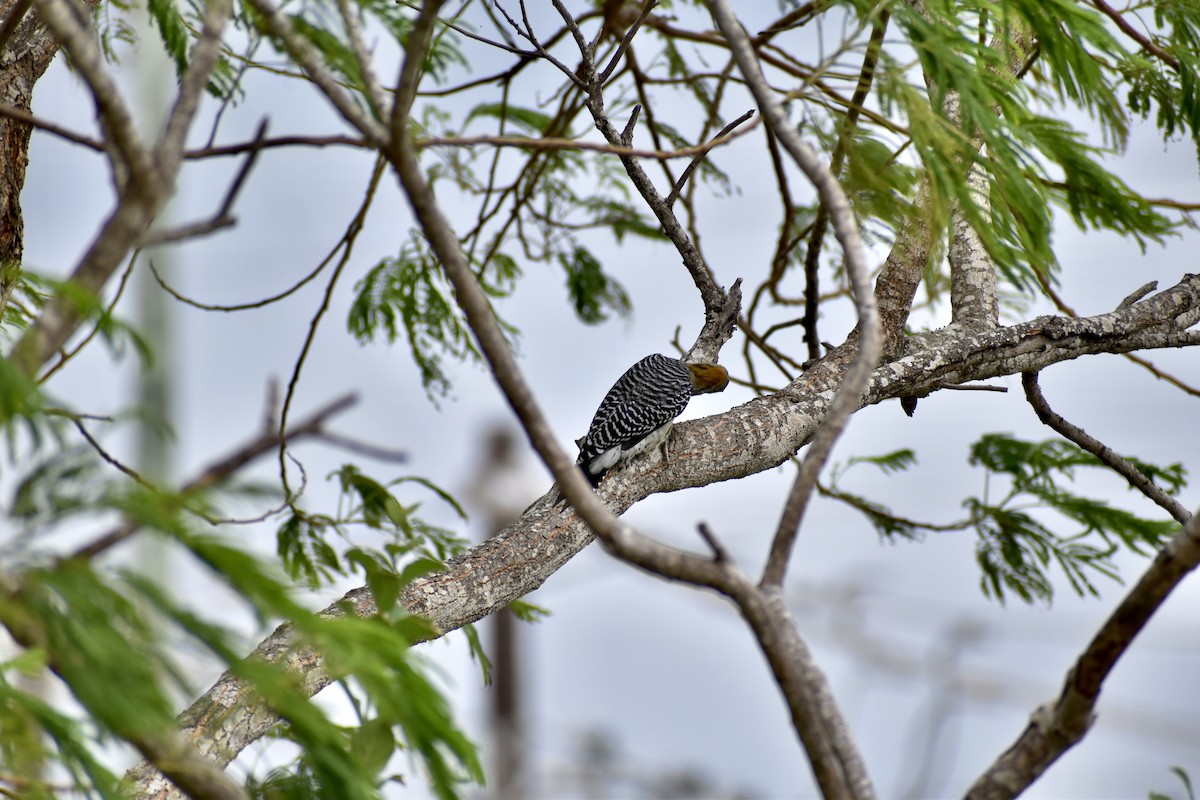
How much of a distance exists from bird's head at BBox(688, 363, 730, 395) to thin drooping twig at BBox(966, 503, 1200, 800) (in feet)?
3.91

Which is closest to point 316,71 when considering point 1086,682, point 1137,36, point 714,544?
point 714,544

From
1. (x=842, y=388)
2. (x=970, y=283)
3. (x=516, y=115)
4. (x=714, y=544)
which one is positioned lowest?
(x=714, y=544)

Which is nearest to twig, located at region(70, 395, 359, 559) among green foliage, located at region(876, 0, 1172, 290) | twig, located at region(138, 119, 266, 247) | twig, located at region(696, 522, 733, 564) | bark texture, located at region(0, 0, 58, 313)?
twig, located at region(138, 119, 266, 247)

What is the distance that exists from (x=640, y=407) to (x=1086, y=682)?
121cm

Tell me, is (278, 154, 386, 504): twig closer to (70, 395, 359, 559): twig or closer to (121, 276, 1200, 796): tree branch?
(121, 276, 1200, 796): tree branch

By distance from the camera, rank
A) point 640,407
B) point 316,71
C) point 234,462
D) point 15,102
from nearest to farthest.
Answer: point 234,462, point 316,71, point 15,102, point 640,407

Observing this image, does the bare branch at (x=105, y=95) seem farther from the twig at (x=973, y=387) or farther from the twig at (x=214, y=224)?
the twig at (x=973, y=387)

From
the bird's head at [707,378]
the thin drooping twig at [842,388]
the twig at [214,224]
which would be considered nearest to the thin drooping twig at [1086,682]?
the thin drooping twig at [842,388]

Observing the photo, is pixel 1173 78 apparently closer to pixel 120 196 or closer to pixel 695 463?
pixel 695 463

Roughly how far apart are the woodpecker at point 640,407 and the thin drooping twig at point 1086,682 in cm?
102

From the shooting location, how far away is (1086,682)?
0.84 m

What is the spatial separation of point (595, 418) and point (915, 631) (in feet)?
4.71

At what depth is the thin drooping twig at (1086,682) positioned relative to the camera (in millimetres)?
830

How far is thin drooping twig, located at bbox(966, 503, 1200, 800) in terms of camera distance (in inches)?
32.7
